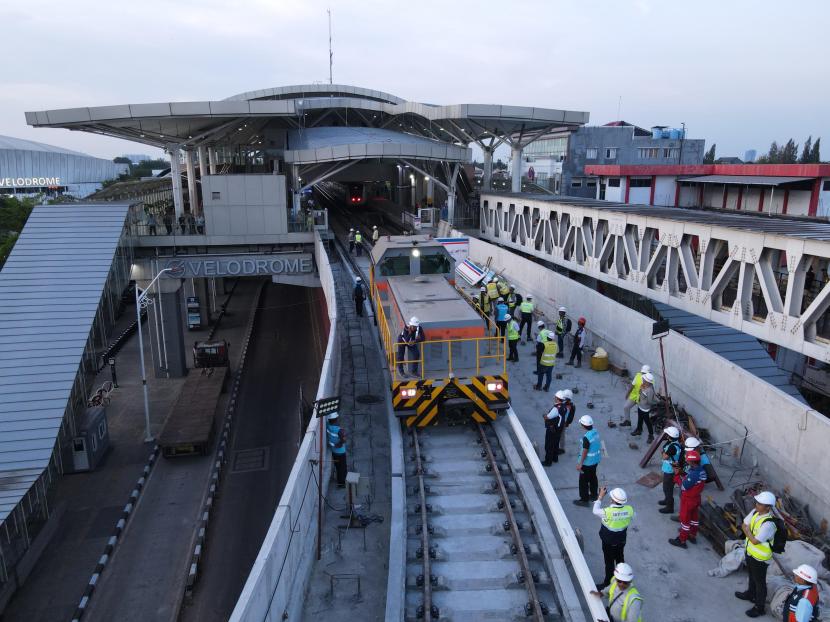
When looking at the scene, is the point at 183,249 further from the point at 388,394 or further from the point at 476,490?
the point at 476,490

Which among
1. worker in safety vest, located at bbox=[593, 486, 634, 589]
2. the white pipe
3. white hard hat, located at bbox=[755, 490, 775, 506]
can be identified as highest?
white hard hat, located at bbox=[755, 490, 775, 506]

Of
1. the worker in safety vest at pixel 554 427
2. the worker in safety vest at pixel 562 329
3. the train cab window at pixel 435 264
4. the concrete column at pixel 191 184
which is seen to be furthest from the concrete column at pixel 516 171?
the worker in safety vest at pixel 554 427

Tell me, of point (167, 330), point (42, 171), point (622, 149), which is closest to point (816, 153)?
point (622, 149)

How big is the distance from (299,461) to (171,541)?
31.8ft

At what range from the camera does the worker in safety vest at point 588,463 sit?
1028cm

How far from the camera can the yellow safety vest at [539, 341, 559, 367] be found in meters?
14.7

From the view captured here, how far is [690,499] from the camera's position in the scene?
9.25 m

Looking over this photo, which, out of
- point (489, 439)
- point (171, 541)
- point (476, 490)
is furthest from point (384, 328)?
point (171, 541)

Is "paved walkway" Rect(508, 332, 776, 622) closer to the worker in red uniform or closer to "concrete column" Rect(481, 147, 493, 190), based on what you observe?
the worker in red uniform

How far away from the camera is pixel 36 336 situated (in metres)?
17.7

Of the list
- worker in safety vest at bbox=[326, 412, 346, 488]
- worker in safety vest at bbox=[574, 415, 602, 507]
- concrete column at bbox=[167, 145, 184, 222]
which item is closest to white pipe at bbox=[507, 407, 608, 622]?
worker in safety vest at bbox=[574, 415, 602, 507]

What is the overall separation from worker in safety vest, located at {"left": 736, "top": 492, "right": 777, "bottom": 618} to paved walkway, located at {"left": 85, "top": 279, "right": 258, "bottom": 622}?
11.6m

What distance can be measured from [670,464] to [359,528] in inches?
209

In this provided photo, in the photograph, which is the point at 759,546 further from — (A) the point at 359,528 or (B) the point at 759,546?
(A) the point at 359,528
